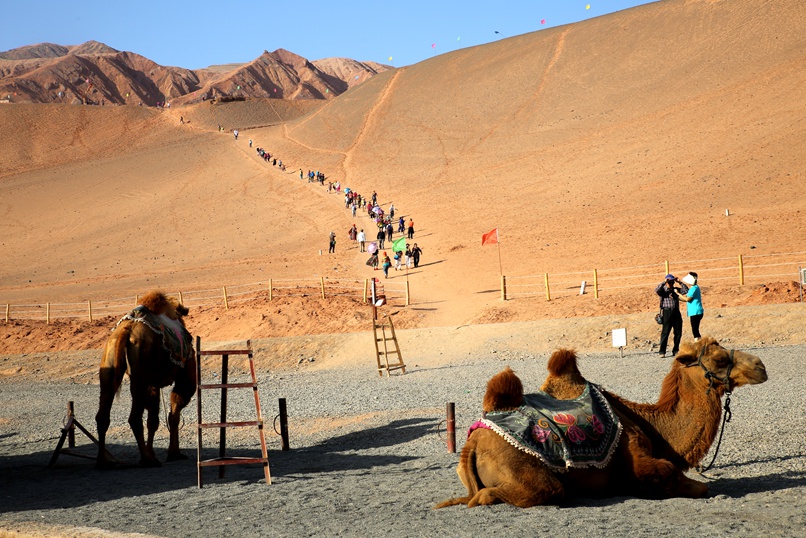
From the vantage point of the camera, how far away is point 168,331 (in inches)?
A: 472

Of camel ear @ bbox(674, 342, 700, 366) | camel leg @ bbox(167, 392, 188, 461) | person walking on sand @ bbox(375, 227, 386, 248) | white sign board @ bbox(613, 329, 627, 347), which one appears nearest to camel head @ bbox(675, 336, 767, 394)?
camel ear @ bbox(674, 342, 700, 366)

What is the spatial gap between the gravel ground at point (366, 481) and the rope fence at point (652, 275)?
14668 millimetres

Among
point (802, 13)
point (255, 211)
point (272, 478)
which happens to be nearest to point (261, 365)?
point (272, 478)

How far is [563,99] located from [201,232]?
38580 millimetres

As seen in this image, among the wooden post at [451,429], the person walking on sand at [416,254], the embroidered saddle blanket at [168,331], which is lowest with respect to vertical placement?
the wooden post at [451,429]

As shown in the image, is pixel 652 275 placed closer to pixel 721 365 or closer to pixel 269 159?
pixel 721 365

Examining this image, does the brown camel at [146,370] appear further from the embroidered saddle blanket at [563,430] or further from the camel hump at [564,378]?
the camel hump at [564,378]

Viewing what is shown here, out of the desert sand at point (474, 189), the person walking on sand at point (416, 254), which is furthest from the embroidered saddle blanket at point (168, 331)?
the person walking on sand at point (416, 254)

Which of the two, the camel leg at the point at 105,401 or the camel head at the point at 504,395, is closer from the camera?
the camel head at the point at 504,395

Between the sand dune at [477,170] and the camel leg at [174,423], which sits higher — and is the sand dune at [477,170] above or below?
above

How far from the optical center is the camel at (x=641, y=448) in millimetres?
7109

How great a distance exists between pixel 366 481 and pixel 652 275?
27.2 m

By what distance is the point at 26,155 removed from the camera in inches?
3925

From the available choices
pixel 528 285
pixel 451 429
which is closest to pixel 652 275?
pixel 528 285
